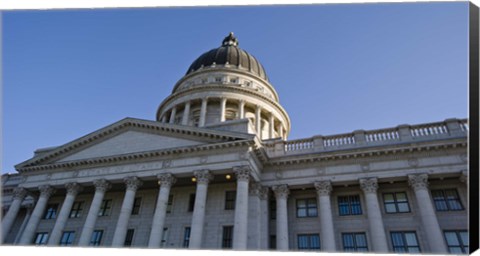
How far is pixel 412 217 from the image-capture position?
21.0 meters

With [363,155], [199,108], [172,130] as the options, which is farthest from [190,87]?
[363,155]

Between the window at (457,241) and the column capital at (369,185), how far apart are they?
190 inches

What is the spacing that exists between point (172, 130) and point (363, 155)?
14.2 m

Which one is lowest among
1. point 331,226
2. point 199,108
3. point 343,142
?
point 331,226

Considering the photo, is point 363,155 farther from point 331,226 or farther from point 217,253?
point 217,253

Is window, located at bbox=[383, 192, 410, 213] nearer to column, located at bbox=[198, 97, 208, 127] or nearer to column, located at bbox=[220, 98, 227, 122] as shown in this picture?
column, located at bbox=[220, 98, 227, 122]

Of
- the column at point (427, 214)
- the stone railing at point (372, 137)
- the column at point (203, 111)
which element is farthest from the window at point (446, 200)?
the column at point (203, 111)

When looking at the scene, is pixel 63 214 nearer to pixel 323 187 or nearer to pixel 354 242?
pixel 323 187

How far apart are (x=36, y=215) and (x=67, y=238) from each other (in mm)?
3057

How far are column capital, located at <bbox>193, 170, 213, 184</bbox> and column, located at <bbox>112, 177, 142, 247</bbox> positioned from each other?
5.23 meters

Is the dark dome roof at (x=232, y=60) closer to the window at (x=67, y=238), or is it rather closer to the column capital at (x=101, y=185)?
the column capital at (x=101, y=185)

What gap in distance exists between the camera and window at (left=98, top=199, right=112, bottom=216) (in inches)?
1072

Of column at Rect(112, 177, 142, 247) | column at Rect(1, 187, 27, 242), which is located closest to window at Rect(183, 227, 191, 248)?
column at Rect(112, 177, 142, 247)

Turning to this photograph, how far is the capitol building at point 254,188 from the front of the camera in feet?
67.6
